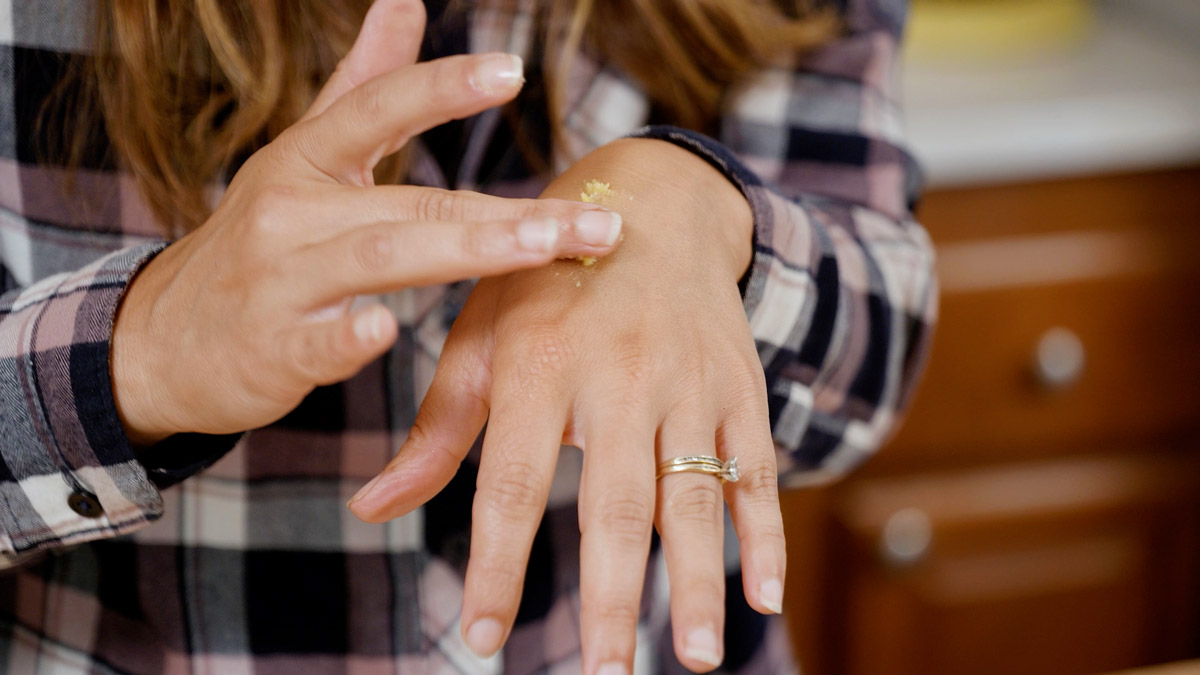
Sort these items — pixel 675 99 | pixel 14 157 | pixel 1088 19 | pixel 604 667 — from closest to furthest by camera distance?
pixel 604 667
pixel 14 157
pixel 675 99
pixel 1088 19

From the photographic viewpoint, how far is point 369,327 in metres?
0.27

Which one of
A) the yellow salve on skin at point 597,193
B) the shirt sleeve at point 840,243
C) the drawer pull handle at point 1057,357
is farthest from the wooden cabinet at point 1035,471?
the yellow salve on skin at point 597,193

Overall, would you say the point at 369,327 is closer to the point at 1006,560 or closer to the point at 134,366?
the point at 134,366

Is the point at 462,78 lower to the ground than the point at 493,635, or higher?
higher

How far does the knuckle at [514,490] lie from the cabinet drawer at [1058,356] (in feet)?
2.36

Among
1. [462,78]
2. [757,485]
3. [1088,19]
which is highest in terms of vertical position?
[462,78]

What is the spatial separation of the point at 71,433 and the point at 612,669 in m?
0.23

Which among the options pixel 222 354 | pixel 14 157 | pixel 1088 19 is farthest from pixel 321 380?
pixel 1088 19

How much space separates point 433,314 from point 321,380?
0.63 ft

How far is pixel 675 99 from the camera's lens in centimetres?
56

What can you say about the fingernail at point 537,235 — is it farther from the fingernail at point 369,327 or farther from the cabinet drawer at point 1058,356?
the cabinet drawer at point 1058,356

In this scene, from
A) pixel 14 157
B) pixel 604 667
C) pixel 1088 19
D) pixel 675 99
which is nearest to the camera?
pixel 604 667

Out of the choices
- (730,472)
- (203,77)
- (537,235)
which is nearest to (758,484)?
(730,472)

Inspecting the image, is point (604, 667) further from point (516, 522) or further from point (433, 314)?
point (433, 314)
